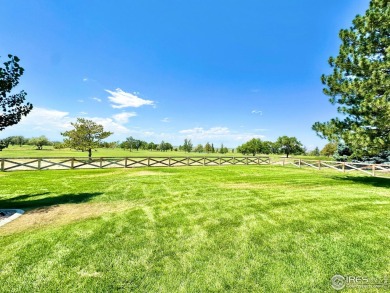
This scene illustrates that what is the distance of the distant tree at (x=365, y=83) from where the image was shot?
1116cm

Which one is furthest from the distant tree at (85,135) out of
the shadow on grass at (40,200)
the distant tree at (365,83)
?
the distant tree at (365,83)

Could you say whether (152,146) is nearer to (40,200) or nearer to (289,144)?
(289,144)

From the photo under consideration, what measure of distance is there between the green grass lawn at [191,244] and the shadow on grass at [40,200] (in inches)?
1.9

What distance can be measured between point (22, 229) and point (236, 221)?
20.1ft

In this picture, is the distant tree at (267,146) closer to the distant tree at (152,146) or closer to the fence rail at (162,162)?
the fence rail at (162,162)

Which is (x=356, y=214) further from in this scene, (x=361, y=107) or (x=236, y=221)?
(x=361, y=107)

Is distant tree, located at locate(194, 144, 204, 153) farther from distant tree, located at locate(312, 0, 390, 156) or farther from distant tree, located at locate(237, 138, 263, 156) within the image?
distant tree, located at locate(312, 0, 390, 156)

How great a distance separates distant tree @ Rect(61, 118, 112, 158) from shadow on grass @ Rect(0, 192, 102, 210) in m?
24.4

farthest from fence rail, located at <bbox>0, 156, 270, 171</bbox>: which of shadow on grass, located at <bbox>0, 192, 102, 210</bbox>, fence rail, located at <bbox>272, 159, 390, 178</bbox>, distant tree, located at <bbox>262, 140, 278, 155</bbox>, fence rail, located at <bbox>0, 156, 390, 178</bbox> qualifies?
distant tree, located at <bbox>262, 140, 278, 155</bbox>

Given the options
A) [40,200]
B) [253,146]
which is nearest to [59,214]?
[40,200]

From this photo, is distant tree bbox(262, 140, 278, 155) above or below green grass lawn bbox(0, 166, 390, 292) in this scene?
above

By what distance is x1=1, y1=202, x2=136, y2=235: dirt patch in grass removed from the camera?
591 centimetres

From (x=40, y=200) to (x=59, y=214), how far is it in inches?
100

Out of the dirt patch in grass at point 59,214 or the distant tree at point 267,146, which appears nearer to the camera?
the dirt patch in grass at point 59,214
